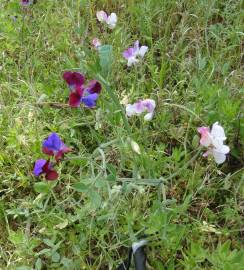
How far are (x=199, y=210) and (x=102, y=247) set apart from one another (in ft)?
0.98

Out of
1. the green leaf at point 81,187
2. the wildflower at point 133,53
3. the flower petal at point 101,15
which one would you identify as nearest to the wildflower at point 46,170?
the green leaf at point 81,187

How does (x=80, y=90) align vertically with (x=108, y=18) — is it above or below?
above

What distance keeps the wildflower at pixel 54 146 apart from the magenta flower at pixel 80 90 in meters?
0.09

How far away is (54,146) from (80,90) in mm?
154

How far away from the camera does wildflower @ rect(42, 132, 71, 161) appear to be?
4.20ft

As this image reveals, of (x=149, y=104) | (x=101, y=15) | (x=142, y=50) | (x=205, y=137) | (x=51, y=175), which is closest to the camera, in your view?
(x=205, y=137)

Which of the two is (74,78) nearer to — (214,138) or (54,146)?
(54,146)

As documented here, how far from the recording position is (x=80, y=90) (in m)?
1.28

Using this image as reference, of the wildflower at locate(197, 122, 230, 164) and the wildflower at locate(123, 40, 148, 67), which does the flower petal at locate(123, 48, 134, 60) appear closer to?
the wildflower at locate(123, 40, 148, 67)

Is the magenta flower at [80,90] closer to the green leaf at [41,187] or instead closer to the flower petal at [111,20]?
the green leaf at [41,187]

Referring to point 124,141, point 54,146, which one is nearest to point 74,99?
point 54,146

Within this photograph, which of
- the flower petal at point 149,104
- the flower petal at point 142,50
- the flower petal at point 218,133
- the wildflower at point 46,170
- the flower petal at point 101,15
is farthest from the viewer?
the flower petal at point 101,15

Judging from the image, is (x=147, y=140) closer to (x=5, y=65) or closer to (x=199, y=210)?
(x=199, y=210)

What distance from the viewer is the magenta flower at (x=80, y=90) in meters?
1.26
